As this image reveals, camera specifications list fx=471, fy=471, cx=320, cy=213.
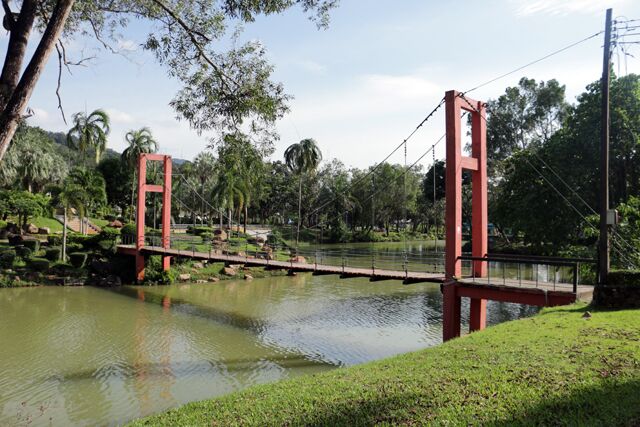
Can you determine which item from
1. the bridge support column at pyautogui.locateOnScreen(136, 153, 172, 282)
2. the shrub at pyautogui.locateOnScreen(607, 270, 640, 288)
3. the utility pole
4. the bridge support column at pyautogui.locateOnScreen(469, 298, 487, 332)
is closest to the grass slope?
the shrub at pyautogui.locateOnScreen(607, 270, 640, 288)

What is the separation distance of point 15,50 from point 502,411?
567 cm

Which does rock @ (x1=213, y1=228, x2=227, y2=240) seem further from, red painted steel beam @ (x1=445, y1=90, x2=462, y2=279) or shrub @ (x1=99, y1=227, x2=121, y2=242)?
red painted steel beam @ (x1=445, y1=90, x2=462, y2=279)

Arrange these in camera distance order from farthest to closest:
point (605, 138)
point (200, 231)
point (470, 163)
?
point (200, 231)
point (470, 163)
point (605, 138)

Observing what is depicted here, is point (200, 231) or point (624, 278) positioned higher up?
point (200, 231)

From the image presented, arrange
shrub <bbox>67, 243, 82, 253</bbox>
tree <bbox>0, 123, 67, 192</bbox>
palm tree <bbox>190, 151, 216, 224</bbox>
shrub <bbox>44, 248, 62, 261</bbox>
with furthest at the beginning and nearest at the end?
palm tree <bbox>190, 151, 216, 224</bbox>, tree <bbox>0, 123, 67, 192</bbox>, shrub <bbox>67, 243, 82, 253</bbox>, shrub <bbox>44, 248, 62, 261</bbox>

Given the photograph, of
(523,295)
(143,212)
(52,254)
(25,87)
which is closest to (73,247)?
(52,254)

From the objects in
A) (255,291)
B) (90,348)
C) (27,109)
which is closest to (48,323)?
(90,348)

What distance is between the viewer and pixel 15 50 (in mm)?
4621

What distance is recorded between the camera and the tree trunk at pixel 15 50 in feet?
14.8

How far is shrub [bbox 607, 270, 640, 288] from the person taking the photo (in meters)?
7.86

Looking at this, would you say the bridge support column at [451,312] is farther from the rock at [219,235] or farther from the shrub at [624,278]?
the rock at [219,235]

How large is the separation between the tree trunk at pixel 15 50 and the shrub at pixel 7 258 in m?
17.8

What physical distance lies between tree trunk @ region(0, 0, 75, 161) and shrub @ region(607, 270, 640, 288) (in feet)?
28.8

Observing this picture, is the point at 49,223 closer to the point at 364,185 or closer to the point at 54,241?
the point at 54,241
